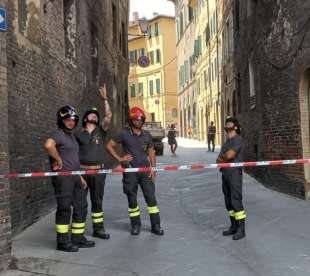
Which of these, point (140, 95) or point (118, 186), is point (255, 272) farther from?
point (140, 95)

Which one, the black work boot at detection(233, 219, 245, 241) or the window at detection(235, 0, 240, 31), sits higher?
the window at detection(235, 0, 240, 31)

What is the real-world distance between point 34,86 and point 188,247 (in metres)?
3.98

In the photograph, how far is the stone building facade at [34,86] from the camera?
6.74 metres

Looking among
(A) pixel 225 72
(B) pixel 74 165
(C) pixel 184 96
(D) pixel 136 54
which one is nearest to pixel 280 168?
(B) pixel 74 165

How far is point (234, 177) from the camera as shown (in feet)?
25.4

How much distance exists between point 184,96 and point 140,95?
1308 cm

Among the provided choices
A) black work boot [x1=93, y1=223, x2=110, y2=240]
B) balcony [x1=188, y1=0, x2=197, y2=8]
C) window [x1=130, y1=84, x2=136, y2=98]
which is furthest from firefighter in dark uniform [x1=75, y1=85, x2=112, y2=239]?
window [x1=130, y1=84, x2=136, y2=98]

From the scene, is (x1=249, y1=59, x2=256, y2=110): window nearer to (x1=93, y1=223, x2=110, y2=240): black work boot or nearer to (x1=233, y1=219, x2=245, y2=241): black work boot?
(x1=233, y1=219, x2=245, y2=241): black work boot

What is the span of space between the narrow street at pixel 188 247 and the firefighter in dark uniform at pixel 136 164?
0.26 meters

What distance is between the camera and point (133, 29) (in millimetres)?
70688

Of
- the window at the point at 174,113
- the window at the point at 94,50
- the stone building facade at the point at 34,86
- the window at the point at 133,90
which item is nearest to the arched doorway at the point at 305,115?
the stone building facade at the point at 34,86

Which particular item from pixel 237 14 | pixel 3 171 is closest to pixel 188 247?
pixel 3 171

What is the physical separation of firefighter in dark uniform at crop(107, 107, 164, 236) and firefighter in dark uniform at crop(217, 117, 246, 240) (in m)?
1.07

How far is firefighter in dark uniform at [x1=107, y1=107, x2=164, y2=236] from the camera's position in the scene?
322 inches
